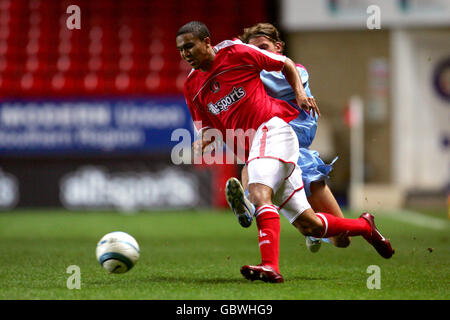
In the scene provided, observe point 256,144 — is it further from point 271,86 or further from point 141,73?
point 141,73

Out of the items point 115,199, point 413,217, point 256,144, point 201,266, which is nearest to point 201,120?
point 256,144

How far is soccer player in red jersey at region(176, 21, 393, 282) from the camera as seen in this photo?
4.72 meters

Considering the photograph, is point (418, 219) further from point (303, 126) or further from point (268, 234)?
point (268, 234)

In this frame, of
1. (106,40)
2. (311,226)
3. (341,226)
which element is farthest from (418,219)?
(106,40)

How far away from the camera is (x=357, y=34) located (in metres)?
15.2

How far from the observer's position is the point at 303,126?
5.51 metres

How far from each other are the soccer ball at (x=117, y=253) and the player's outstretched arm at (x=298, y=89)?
1.26 metres

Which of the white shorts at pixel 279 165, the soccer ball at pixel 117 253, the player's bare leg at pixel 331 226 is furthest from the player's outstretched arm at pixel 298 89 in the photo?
the soccer ball at pixel 117 253

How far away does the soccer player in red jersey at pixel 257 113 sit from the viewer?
15.5 feet

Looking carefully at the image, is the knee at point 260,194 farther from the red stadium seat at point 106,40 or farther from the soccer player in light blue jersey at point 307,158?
the red stadium seat at point 106,40

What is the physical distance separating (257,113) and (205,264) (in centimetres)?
146

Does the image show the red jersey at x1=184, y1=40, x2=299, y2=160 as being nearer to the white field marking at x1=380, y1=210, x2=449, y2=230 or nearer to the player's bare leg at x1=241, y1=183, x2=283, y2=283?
the player's bare leg at x1=241, y1=183, x2=283, y2=283

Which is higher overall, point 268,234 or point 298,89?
point 298,89

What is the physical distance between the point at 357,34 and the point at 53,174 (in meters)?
6.00
